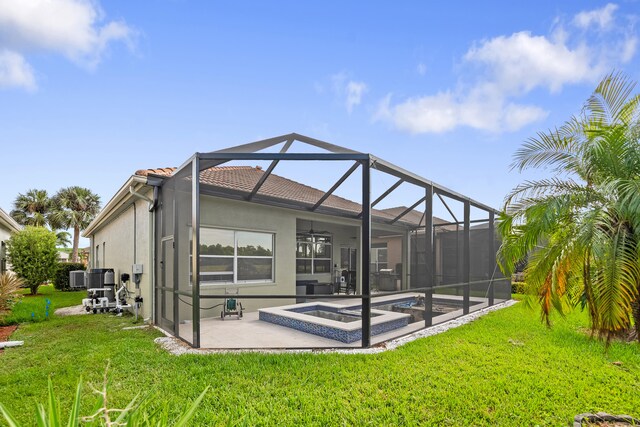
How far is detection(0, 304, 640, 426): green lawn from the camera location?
4055 millimetres

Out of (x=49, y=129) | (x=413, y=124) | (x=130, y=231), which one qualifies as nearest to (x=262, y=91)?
(x=130, y=231)

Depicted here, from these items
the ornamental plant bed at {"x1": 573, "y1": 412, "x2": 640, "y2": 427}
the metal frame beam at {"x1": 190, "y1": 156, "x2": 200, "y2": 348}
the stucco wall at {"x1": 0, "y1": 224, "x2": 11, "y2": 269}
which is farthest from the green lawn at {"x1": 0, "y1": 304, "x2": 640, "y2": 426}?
the stucco wall at {"x1": 0, "y1": 224, "x2": 11, "y2": 269}

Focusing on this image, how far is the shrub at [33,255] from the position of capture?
17.3 metres

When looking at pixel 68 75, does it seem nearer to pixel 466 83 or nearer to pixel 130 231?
pixel 130 231

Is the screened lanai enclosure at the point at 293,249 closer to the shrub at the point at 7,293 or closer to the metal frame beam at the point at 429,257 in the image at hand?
the metal frame beam at the point at 429,257

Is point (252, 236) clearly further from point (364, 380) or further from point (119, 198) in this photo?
point (364, 380)

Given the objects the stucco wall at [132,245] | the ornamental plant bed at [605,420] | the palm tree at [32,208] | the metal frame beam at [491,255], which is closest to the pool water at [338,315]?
the stucco wall at [132,245]

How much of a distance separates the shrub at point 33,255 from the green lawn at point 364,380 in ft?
42.8

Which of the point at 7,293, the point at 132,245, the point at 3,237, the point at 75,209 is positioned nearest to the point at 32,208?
the point at 75,209

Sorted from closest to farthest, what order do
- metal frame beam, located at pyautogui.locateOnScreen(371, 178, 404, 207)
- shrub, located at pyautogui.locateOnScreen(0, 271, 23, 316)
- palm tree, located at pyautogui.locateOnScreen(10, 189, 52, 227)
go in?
shrub, located at pyautogui.locateOnScreen(0, 271, 23, 316)
metal frame beam, located at pyautogui.locateOnScreen(371, 178, 404, 207)
palm tree, located at pyautogui.locateOnScreen(10, 189, 52, 227)

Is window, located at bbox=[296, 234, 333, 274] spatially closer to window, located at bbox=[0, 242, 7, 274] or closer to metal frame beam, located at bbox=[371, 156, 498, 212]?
metal frame beam, located at bbox=[371, 156, 498, 212]

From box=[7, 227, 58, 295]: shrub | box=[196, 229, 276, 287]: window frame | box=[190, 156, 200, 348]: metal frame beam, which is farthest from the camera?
box=[7, 227, 58, 295]: shrub

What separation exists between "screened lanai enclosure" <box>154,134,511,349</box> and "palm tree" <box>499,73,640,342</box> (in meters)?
2.59

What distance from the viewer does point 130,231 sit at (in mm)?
11188
